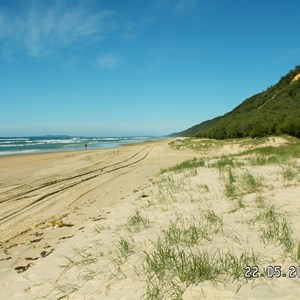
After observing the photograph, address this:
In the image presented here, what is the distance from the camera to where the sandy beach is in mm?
3365

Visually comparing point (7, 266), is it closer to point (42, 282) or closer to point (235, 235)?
point (42, 282)

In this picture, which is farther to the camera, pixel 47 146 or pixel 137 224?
pixel 47 146

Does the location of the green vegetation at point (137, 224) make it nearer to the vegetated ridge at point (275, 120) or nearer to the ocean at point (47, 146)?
the vegetated ridge at point (275, 120)

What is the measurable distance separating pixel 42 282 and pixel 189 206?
379 centimetres

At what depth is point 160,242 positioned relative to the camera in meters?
4.63

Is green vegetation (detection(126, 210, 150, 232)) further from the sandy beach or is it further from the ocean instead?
the ocean

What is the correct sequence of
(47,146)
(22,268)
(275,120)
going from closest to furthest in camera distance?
(22,268)
(275,120)
(47,146)

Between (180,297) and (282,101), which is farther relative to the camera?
(282,101)

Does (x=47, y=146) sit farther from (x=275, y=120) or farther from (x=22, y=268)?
(x=22, y=268)

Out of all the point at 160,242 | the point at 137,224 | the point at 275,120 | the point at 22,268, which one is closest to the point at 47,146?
the point at 275,120

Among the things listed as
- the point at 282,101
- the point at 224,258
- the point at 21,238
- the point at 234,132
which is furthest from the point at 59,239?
the point at 282,101

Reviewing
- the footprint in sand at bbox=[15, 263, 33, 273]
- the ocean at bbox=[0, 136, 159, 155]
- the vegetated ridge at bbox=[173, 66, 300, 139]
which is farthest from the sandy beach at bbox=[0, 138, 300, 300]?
the ocean at bbox=[0, 136, 159, 155]

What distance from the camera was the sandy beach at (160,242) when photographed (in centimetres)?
337

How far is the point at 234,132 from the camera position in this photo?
36.0 meters
